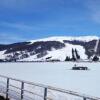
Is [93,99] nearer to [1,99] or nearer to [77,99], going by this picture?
[1,99]

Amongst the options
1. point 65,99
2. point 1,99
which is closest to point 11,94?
point 1,99

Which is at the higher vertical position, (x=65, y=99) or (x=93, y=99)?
(x=93, y=99)

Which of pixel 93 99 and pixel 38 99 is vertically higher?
pixel 93 99

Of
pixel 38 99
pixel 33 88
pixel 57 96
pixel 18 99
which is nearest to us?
pixel 18 99

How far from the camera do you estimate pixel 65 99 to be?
14.8 metres

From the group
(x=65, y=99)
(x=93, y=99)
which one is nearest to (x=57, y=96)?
(x=65, y=99)

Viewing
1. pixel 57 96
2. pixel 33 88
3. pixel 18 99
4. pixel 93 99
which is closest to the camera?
pixel 93 99

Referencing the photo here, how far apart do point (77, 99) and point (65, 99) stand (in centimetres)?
67

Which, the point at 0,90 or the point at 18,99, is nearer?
the point at 18,99

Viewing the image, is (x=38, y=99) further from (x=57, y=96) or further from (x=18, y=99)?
(x=18, y=99)

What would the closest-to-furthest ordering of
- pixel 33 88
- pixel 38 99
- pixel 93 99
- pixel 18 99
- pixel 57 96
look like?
pixel 93 99, pixel 18 99, pixel 38 99, pixel 57 96, pixel 33 88

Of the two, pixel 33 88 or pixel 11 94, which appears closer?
pixel 11 94

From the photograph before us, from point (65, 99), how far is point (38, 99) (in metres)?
1.33

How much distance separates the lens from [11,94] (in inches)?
513
